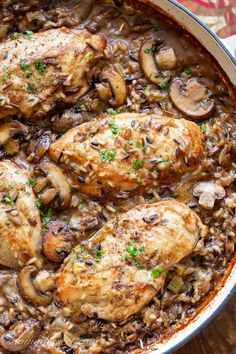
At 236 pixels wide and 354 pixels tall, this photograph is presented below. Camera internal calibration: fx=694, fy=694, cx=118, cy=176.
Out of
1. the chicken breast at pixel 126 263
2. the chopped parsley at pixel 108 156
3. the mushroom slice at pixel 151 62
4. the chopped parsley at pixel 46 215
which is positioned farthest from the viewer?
the mushroom slice at pixel 151 62

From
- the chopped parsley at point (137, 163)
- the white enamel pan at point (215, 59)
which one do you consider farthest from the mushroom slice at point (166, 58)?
the chopped parsley at point (137, 163)

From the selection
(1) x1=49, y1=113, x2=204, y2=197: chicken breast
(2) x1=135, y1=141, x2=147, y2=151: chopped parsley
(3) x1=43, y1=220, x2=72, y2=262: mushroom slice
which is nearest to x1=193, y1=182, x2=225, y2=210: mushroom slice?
(1) x1=49, y1=113, x2=204, y2=197: chicken breast

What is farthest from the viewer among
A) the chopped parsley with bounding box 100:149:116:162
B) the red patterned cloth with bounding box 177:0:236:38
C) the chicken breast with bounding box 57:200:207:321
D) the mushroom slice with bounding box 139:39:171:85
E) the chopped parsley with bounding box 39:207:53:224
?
the red patterned cloth with bounding box 177:0:236:38

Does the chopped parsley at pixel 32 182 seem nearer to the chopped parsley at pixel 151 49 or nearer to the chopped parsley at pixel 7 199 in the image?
the chopped parsley at pixel 7 199

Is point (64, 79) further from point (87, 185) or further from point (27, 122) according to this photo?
point (87, 185)

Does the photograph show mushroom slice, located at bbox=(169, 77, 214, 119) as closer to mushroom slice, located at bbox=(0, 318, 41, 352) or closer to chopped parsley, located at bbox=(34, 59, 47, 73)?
chopped parsley, located at bbox=(34, 59, 47, 73)
